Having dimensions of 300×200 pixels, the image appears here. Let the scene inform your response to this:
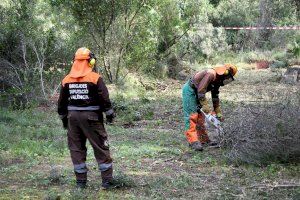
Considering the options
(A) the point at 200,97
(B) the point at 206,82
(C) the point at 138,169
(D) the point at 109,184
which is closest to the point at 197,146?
(A) the point at 200,97

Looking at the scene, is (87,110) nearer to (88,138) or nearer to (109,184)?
(88,138)

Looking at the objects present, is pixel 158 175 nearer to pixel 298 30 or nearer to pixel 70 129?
pixel 70 129

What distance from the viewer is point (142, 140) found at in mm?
10250

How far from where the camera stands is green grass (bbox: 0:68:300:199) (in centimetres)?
586

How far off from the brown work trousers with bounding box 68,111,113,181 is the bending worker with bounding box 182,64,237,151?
9.34 feet

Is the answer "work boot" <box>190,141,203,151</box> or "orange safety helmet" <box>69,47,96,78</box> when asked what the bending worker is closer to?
"work boot" <box>190,141,203,151</box>

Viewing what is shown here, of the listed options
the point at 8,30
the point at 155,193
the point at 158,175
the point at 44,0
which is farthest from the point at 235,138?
the point at 44,0

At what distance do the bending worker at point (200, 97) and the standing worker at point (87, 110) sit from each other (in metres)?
2.86

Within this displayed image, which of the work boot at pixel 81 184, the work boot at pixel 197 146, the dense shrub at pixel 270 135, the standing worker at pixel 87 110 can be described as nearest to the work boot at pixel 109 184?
the standing worker at pixel 87 110

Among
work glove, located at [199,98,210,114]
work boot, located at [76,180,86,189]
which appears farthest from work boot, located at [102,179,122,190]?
work glove, located at [199,98,210,114]

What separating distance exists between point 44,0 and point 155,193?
1397 centimetres

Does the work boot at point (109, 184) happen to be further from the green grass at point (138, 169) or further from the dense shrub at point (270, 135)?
the dense shrub at point (270, 135)

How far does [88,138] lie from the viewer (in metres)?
6.17

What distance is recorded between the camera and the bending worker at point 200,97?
875 centimetres
